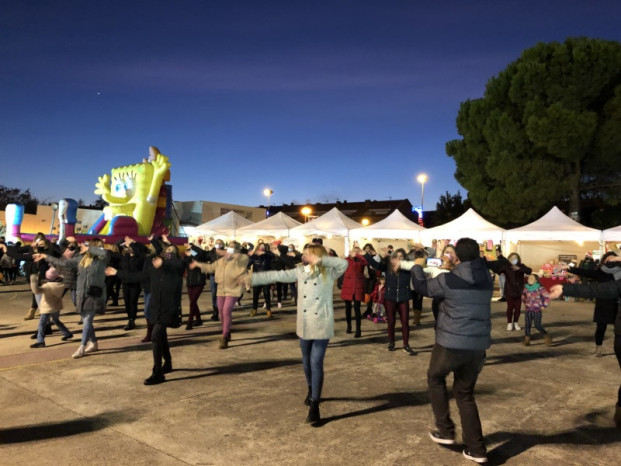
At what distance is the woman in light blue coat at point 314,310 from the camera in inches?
197

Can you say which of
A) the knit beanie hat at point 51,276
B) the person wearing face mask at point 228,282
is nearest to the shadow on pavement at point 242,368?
the person wearing face mask at point 228,282

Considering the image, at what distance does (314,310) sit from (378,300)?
7.03 metres

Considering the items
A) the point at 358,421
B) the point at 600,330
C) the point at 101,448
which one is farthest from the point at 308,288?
the point at 600,330

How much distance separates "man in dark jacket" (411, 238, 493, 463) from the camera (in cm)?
404

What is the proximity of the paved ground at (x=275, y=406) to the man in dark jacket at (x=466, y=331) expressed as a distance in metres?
0.36

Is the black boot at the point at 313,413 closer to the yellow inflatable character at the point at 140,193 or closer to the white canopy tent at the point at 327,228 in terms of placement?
the white canopy tent at the point at 327,228

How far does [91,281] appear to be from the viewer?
25.4ft

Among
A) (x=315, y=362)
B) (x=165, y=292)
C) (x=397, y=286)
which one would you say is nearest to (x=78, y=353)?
(x=165, y=292)

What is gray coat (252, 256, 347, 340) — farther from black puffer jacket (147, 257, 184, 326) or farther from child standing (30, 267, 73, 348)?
child standing (30, 267, 73, 348)

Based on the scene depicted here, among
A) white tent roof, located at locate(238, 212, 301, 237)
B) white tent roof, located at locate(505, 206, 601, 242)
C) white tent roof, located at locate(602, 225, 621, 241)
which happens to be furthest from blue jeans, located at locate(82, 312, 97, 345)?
white tent roof, located at locate(602, 225, 621, 241)

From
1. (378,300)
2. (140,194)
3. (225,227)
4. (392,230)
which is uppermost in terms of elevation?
(140,194)

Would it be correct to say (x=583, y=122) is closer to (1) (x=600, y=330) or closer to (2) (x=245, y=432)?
(1) (x=600, y=330)

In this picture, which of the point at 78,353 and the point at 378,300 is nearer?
the point at 78,353

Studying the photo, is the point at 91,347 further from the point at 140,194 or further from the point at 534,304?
the point at 140,194
